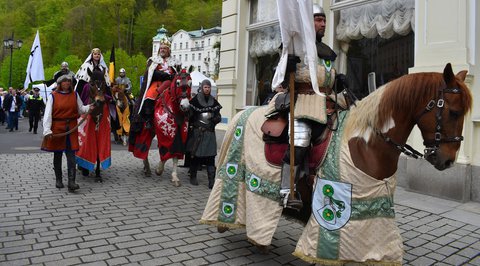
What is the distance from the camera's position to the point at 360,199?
301 centimetres

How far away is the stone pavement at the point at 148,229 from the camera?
152 inches

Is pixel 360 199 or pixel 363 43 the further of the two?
pixel 363 43

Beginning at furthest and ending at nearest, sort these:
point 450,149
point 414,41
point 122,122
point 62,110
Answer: point 122,122, point 414,41, point 62,110, point 450,149

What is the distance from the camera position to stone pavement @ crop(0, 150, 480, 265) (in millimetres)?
3863

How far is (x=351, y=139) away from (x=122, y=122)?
10738 mm

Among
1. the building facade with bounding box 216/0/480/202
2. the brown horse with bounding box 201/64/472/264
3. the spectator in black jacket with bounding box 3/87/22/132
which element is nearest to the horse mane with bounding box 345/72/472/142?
the brown horse with bounding box 201/64/472/264

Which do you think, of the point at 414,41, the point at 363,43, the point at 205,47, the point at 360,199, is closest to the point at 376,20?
the point at 363,43

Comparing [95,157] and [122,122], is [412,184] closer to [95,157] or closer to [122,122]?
[95,157]

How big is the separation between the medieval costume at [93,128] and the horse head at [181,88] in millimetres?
1262

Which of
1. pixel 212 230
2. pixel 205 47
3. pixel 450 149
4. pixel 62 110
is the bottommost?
pixel 212 230

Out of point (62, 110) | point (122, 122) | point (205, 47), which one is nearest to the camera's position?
point (62, 110)

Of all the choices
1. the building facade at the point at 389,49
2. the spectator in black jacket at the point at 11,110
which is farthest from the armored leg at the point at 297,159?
the spectator in black jacket at the point at 11,110

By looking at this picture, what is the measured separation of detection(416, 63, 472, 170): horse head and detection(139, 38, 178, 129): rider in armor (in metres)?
5.59

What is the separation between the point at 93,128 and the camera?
729 centimetres
